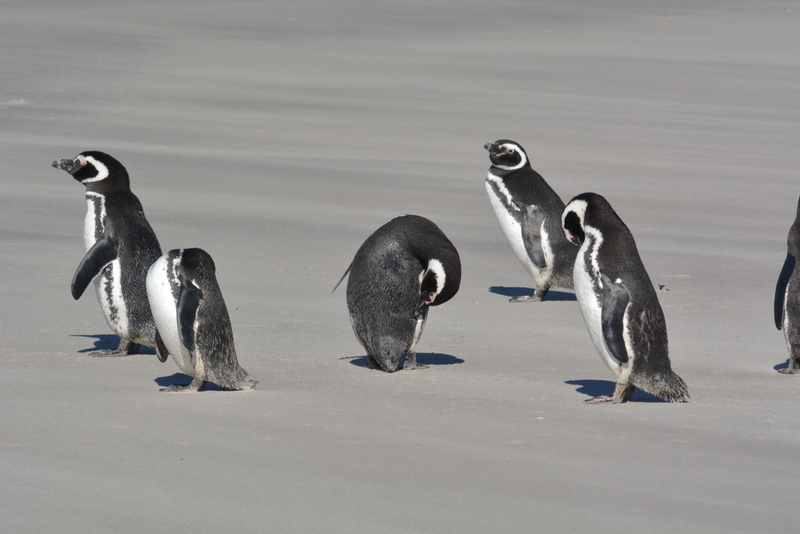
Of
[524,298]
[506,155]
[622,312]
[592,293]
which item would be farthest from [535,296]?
[622,312]

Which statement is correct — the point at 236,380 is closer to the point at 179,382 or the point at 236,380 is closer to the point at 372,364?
the point at 179,382

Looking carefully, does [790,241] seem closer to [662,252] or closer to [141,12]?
[662,252]

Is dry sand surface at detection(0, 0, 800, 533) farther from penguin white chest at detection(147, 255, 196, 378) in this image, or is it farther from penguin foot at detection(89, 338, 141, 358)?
penguin white chest at detection(147, 255, 196, 378)

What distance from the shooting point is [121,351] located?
550 cm

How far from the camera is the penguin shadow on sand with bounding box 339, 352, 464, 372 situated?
5.50 meters

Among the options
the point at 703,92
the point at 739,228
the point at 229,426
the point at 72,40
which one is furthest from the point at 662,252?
the point at 72,40

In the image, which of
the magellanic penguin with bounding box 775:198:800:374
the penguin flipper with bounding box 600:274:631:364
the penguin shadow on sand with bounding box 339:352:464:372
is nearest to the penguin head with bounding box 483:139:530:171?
the penguin shadow on sand with bounding box 339:352:464:372

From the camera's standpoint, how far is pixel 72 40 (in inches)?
608

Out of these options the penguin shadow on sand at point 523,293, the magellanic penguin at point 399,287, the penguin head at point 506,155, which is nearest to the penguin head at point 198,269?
the magellanic penguin at point 399,287

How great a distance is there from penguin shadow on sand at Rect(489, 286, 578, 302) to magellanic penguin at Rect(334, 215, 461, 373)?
180 cm

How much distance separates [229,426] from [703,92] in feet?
Answer: 36.3

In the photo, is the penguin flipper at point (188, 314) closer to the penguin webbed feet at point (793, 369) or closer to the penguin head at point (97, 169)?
the penguin head at point (97, 169)

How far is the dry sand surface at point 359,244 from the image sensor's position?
3537mm

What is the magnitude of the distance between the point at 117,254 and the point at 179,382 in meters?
0.83
